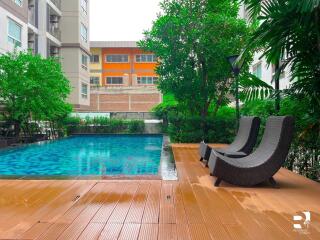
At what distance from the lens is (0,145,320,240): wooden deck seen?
3830 mm

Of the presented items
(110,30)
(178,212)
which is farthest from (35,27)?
(110,30)

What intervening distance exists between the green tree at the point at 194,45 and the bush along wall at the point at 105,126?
33.5 ft

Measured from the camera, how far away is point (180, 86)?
1722 centimetres

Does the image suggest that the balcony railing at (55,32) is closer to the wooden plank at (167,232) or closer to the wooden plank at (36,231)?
the wooden plank at (36,231)

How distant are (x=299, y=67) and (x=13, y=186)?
549 cm

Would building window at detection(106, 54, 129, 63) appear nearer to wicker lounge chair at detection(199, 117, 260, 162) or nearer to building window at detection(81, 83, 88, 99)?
building window at detection(81, 83, 88, 99)

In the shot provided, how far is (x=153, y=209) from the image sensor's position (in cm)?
477

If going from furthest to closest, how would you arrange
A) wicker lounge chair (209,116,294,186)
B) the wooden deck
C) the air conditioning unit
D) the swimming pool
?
the air conditioning unit, the swimming pool, wicker lounge chair (209,116,294,186), the wooden deck

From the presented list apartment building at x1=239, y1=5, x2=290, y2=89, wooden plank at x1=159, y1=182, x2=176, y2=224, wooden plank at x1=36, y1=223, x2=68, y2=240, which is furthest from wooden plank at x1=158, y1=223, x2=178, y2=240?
apartment building at x1=239, y1=5, x2=290, y2=89

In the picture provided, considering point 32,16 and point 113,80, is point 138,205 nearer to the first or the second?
point 32,16

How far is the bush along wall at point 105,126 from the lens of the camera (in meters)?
27.8

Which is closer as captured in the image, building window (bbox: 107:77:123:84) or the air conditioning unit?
the air conditioning unit

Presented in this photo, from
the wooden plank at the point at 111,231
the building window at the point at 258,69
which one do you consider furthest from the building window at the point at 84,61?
the wooden plank at the point at 111,231

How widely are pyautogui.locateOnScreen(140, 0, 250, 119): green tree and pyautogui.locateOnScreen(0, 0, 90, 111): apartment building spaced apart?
1028 cm
